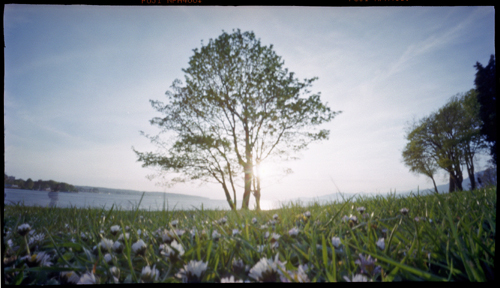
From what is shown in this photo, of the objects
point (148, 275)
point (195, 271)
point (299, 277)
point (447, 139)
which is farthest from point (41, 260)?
point (447, 139)

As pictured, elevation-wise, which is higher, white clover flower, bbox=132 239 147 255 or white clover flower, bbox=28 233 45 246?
white clover flower, bbox=132 239 147 255

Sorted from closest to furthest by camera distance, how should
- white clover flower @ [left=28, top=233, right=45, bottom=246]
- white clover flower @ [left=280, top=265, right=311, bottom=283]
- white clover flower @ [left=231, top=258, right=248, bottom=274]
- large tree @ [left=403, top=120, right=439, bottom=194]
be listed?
white clover flower @ [left=280, top=265, right=311, bottom=283] → white clover flower @ [left=231, top=258, right=248, bottom=274] → white clover flower @ [left=28, top=233, right=45, bottom=246] → large tree @ [left=403, top=120, right=439, bottom=194]

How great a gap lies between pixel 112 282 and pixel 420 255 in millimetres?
1744

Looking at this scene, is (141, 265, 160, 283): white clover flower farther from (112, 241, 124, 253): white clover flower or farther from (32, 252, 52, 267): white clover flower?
(32, 252, 52, 267): white clover flower

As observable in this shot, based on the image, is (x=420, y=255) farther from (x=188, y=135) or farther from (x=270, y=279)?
(x=188, y=135)

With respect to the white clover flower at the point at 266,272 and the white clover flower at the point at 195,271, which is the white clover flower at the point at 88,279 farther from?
the white clover flower at the point at 266,272

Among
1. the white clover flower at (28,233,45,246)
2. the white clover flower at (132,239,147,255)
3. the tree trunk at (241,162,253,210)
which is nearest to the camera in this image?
the white clover flower at (132,239,147,255)

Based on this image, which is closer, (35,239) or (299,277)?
(299,277)

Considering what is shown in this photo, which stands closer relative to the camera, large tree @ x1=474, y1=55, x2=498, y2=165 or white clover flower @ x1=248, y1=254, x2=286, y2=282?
white clover flower @ x1=248, y1=254, x2=286, y2=282

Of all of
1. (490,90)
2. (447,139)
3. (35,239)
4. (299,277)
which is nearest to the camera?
(299,277)

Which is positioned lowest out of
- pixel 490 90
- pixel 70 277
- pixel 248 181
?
pixel 248 181

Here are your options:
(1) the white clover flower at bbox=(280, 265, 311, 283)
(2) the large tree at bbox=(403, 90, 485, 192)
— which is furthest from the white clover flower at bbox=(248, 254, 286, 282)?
(2) the large tree at bbox=(403, 90, 485, 192)

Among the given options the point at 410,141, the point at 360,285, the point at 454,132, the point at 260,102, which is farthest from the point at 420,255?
the point at 410,141

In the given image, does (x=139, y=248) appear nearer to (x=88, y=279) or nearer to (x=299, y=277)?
(x=88, y=279)
